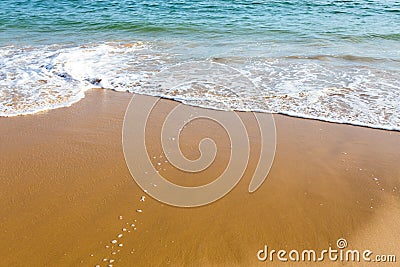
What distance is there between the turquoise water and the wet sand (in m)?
0.94

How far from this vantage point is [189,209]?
2.93 meters

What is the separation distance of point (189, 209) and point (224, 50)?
5949 mm

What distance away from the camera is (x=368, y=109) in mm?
4844
